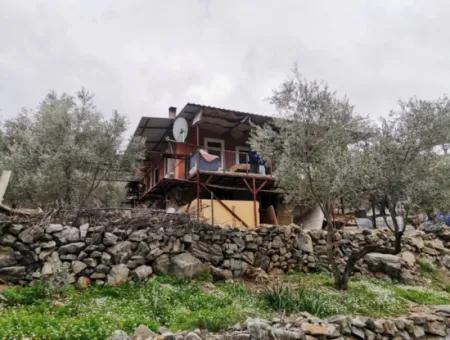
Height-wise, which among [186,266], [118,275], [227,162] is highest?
[227,162]

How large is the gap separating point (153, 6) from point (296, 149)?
7079 mm

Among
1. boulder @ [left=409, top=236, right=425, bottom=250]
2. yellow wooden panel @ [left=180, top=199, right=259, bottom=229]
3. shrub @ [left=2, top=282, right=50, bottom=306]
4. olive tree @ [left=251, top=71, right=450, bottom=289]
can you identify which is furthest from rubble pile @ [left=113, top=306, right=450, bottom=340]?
yellow wooden panel @ [left=180, top=199, right=259, bottom=229]

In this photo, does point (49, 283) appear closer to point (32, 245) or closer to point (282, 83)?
point (32, 245)

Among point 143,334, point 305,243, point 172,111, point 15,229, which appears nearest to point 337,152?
point 305,243

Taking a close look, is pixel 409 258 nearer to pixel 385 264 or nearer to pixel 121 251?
pixel 385 264

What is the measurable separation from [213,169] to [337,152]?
295 inches

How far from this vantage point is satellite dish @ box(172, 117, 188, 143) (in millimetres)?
16391

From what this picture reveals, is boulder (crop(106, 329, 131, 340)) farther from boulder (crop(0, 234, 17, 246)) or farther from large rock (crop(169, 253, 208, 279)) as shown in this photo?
boulder (crop(0, 234, 17, 246))

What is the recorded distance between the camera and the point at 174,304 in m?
7.75

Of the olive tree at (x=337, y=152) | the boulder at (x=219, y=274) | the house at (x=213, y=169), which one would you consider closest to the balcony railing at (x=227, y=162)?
the house at (x=213, y=169)

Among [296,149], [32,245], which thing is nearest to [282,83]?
[296,149]

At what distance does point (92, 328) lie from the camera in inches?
224

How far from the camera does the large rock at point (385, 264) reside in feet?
41.0

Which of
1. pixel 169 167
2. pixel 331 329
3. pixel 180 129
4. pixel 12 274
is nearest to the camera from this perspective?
pixel 331 329
